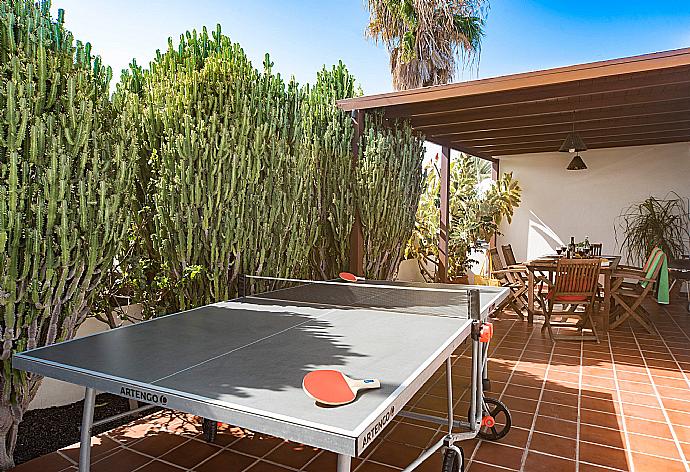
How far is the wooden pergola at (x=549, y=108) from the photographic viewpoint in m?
4.83

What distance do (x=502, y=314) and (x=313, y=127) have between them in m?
4.48

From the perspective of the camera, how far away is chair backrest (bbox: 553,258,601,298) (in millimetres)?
6246

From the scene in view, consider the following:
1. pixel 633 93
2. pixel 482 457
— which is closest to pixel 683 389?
pixel 482 457

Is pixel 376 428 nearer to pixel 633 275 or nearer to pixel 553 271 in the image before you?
pixel 553 271

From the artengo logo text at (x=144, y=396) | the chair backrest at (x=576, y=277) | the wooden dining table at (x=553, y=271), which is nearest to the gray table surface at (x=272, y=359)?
the artengo logo text at (x=144, y=396)

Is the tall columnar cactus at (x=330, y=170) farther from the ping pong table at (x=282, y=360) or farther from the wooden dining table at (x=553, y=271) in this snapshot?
the wooden dining table at (x=553, y=271)

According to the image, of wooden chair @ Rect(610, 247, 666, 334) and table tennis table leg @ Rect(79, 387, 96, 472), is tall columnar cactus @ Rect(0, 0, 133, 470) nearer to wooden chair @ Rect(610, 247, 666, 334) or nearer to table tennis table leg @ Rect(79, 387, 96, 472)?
table tennis table leg @ Rect(79, 387, 96, 472)

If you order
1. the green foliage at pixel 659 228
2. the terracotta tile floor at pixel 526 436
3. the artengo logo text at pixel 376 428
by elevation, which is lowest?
the terracotta tile floor at pixel 526 436

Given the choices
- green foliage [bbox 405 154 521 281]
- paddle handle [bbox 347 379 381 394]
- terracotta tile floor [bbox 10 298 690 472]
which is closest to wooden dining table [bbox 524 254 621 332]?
terracotta tile floor [bbox 10 298 690 472]

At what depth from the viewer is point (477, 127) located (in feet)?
25.5

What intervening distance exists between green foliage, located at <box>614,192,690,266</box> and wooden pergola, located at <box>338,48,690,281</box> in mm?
1242

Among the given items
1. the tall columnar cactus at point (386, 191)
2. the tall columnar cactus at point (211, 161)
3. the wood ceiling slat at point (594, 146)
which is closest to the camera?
the tall columnar cactus at point (211, 161)

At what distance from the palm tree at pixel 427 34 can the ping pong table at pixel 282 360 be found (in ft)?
29.1

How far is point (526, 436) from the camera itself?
11.8 feet
